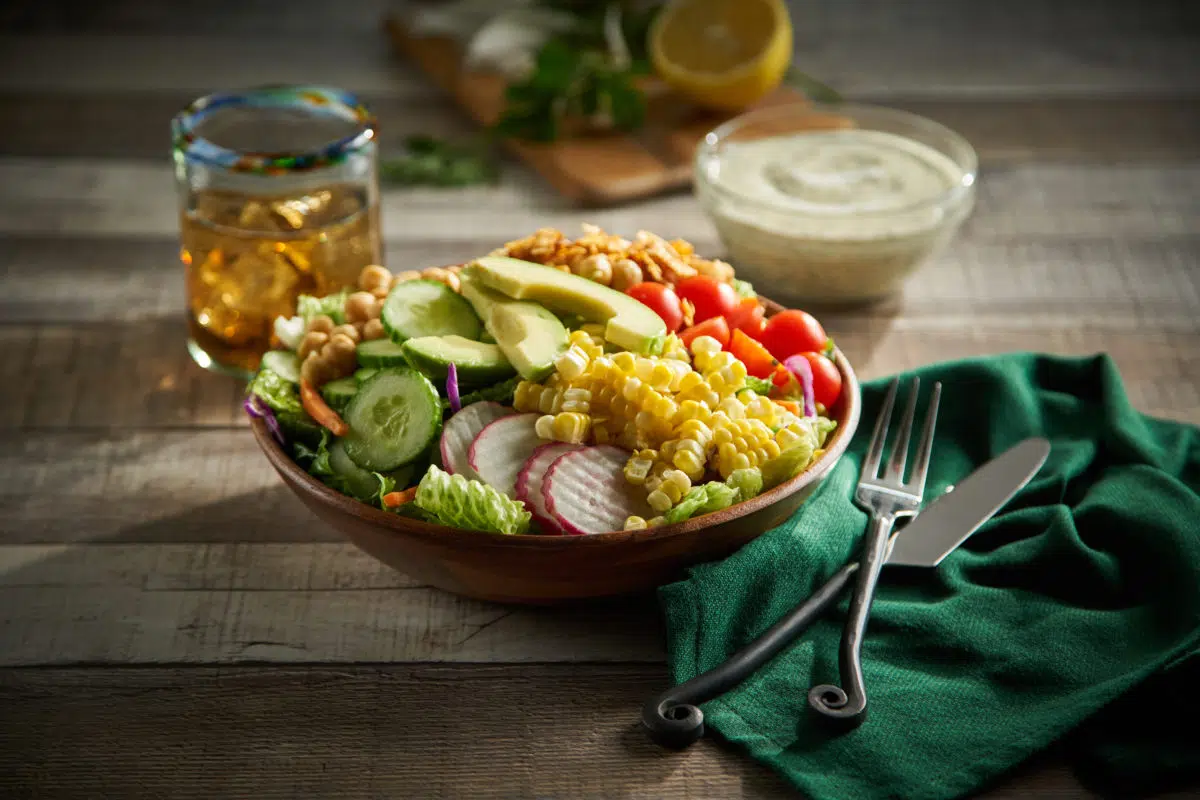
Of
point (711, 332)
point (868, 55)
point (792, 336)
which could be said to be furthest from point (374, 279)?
point (868, 55)

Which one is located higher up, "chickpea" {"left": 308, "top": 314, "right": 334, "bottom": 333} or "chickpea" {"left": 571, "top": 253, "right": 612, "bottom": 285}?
"chickpea" {"left": 571, "top": 253, "right": 612, "bottom": 285}

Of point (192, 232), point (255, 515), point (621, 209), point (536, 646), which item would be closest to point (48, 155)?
point (192, 232)

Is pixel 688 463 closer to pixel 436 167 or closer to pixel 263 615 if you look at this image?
pixel 263 615

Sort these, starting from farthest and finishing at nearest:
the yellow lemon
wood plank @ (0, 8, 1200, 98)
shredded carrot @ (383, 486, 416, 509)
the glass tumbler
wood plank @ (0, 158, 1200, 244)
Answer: wood plank @ (0, 8, 1200, 98), the yellow lemon, wood plank @ (0, 158, 1200, 244), the glass tumbler, shredded carrot @ (383, 486, 416, 509)

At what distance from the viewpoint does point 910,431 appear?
7.04ft

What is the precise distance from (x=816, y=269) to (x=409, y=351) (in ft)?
3.62

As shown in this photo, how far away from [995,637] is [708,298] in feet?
2.27

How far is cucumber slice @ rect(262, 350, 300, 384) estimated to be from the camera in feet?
6.61

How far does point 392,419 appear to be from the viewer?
1.83 metres

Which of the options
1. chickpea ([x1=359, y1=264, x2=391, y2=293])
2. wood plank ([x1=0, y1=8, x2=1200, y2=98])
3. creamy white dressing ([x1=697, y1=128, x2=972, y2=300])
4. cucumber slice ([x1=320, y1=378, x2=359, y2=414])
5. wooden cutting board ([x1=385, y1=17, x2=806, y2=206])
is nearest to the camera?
cucumber slice ([x1=320, y1=378, x2=359, y2=414])

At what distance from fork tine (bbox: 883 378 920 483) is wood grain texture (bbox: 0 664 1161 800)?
52cm

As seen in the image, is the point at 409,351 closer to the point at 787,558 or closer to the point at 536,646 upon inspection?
the point at 536,646

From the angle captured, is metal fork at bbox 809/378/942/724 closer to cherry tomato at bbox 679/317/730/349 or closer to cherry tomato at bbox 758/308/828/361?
cherry tomato at bbox 758/308/828/361

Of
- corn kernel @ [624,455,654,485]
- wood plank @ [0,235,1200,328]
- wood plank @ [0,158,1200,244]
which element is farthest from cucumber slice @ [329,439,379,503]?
wood plank @ [0,158,1200,244]
